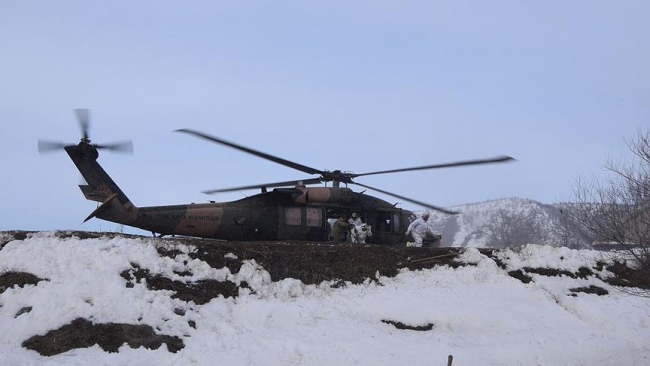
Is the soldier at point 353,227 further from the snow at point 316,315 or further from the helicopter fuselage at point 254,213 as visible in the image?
the snow at point 316,315

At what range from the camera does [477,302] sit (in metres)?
13.5

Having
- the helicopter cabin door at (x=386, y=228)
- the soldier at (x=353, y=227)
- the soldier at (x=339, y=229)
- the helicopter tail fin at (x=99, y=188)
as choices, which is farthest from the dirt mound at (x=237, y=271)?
the helicopter cabin door at (x=386, y=228)

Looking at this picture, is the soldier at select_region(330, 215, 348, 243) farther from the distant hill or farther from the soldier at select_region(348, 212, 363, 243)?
the distant hill

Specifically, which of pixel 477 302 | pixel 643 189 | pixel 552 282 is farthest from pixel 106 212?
pixel 643 189

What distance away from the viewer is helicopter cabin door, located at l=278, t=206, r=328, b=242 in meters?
17.5

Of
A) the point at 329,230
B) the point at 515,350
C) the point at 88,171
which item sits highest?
the point at 88,171

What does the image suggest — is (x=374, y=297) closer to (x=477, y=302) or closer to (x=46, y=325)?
(x=477, y=302)

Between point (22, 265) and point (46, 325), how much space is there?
7.93 feet

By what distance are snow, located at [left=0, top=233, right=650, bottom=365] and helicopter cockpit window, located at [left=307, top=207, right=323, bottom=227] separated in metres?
4.25

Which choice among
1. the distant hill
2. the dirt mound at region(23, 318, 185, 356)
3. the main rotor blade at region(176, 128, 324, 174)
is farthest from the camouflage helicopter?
the distant hill

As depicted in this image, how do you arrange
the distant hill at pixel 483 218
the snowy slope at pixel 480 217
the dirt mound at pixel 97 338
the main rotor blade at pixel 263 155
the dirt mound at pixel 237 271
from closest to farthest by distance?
the dirt mound at pixel 97 338
the dirt mound at pixel 237 271
the main rotor blade at pixel 263 155
the distant hill at pixel 483 218
the snowy slope at pixel 480 217

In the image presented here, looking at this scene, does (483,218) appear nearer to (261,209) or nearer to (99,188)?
(261,209)

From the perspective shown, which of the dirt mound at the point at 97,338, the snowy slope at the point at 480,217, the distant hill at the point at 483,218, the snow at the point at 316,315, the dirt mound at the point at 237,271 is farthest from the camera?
the snowy slope at the point at 480,217

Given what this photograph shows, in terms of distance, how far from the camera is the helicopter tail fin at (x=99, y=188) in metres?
15.6
